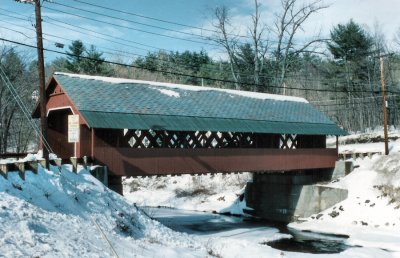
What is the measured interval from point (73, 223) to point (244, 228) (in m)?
16.8

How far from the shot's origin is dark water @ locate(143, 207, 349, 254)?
846 inches

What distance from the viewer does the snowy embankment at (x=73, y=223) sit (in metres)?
10.9

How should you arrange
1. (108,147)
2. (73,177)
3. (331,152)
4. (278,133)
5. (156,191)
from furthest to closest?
1. (156,191)
2. (331,152)
3. (278,133)
4. (108,147)
5. (73,177)

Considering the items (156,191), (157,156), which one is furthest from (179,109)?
(156,191)

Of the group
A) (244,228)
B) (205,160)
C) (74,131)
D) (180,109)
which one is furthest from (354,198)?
(74,131)

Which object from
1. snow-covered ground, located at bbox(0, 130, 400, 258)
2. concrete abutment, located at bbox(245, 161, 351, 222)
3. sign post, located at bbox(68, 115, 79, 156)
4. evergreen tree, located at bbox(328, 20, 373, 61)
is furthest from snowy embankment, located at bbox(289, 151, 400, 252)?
evergreen tree, located at bbox(328, 20, 373, 61)

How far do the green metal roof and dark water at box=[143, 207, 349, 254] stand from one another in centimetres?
560

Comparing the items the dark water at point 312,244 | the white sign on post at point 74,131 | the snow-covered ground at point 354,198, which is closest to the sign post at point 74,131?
the white sign on post at point 74,131

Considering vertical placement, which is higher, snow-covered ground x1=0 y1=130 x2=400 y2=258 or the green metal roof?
the green metal roof

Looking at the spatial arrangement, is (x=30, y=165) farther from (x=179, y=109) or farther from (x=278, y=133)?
(x=278, y=133)

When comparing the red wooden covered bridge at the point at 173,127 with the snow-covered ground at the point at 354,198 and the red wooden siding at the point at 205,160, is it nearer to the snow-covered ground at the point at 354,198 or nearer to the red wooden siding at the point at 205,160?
the red wooden siding at the point at 205,160

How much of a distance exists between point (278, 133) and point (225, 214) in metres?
10.2

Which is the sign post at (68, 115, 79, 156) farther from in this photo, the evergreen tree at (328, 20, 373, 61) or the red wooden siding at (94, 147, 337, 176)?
the evergreen tree at (328, 20, 373, 61)

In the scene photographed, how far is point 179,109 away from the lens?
77.6 feet
